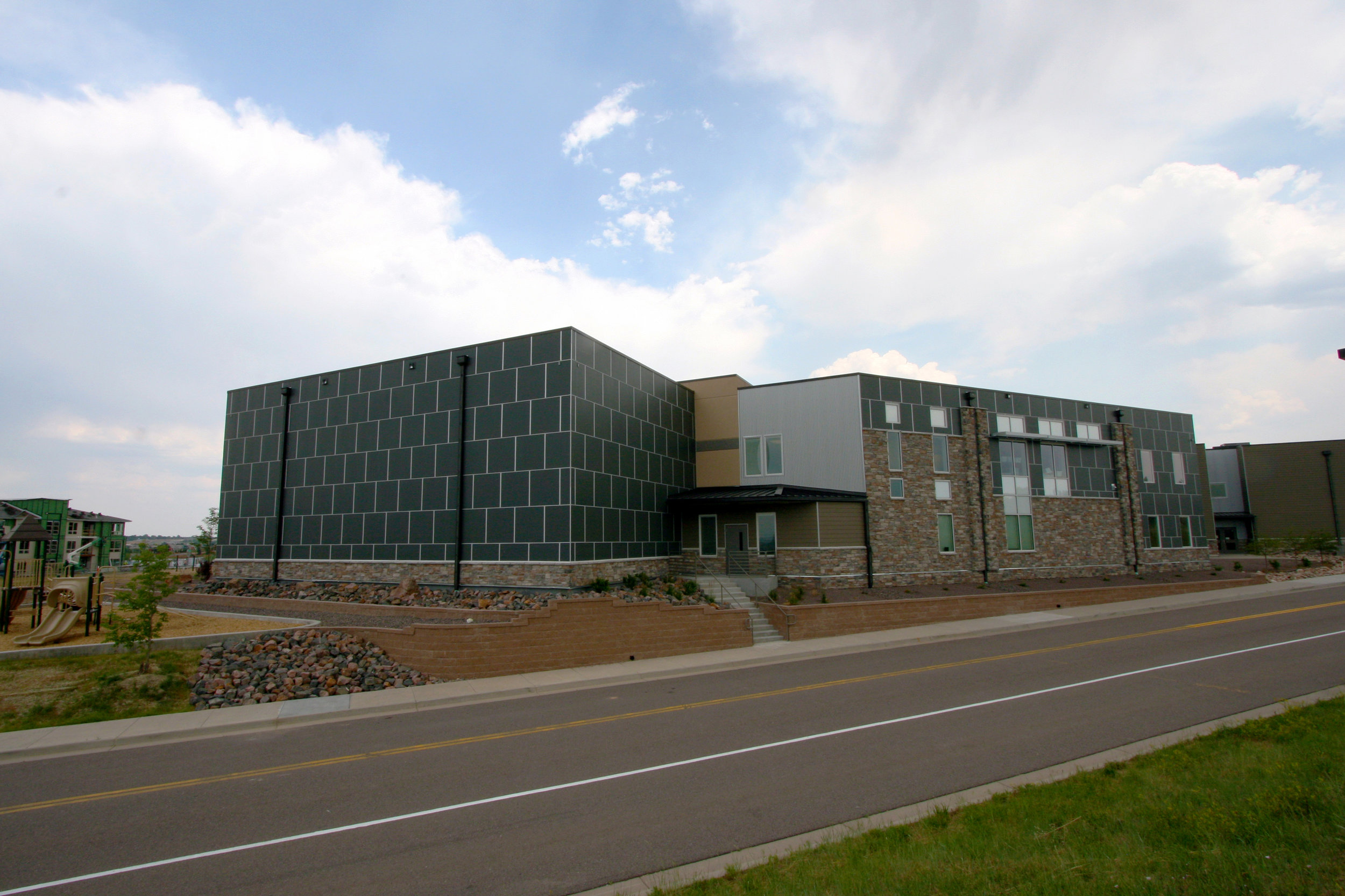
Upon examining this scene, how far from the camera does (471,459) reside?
23078 millimetres

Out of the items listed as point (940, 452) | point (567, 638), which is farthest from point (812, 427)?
point (567, 638)

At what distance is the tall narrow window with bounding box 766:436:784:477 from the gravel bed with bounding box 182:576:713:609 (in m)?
7.02

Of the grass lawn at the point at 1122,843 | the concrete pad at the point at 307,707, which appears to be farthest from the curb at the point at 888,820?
the concrete pad at the point at 307,707

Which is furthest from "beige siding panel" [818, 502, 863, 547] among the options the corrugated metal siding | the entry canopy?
the corrugated metal siding

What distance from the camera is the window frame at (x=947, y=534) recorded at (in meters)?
30.6

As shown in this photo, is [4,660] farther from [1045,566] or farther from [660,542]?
[1045,566]

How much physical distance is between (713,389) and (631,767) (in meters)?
23.9

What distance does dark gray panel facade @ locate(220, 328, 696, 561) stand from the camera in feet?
71.2

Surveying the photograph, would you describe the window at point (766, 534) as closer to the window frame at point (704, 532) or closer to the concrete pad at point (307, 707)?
the window frame at point (704, 532)

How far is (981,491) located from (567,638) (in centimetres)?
2297

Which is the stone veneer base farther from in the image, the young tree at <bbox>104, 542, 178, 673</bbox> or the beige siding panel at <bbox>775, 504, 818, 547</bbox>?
the young tree at <bbox>104, 542, 178, 673</bbox>

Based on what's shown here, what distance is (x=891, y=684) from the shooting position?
1432 cm

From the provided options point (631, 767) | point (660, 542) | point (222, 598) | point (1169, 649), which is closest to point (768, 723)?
point (631, 767)

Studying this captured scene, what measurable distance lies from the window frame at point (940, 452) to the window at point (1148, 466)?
14967 mm
